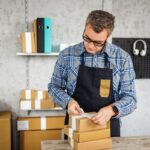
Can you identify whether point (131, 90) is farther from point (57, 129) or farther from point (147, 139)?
point (57, 129)

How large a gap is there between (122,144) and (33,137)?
160cm

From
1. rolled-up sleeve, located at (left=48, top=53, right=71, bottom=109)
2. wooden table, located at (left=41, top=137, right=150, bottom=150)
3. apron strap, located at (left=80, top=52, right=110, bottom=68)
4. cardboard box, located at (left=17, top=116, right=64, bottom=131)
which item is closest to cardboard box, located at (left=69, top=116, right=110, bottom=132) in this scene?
wooden table, located at (left=41, top=137, right=150, bottom=150)

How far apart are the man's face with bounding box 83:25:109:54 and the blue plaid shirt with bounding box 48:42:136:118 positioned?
131 millimetres

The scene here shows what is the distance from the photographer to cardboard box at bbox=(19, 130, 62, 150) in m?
2.91

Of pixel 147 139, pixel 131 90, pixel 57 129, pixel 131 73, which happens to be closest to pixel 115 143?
pixel 147 139

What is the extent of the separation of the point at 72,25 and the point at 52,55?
414 mm

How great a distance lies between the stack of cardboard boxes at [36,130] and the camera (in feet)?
9.57

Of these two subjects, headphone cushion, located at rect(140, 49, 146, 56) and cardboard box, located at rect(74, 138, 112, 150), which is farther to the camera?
headphone cushion, located at rect(140, 49, 146, 56)

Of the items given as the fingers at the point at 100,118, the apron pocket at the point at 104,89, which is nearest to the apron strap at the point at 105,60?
the apron pocket at the point at 104,89

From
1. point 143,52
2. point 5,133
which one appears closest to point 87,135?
point 5,133

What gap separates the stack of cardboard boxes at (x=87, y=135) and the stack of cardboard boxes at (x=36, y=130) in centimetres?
152

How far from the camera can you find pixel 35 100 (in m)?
2.89

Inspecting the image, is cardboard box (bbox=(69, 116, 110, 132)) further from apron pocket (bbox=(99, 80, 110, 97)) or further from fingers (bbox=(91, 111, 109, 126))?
apron pocket (bbox=(99, 80, 110, 97))

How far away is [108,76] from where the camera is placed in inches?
65.7
